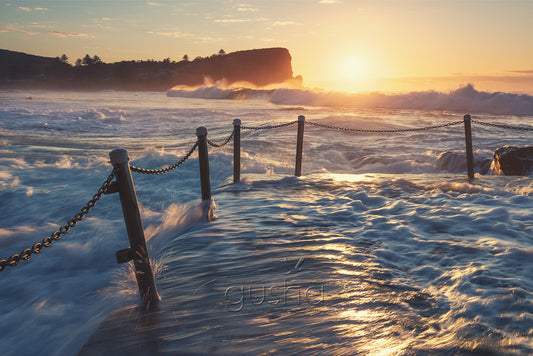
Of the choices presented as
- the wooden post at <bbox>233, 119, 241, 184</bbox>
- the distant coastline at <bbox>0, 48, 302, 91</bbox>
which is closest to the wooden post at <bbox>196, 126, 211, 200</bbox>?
the wooden post at <bbox>233, 119, 241, 184</bbox>

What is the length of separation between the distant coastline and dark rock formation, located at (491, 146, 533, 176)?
126051 millimetres

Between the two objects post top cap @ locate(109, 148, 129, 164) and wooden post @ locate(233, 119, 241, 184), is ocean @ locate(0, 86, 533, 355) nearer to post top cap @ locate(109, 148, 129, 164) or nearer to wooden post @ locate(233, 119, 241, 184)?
wooden post @ locate(233, 119, 241, 184)

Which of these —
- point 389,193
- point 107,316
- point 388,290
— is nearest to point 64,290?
point 107,316

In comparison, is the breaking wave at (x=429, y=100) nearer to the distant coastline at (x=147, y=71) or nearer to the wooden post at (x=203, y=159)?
the wooden post at (x=203, y=159)

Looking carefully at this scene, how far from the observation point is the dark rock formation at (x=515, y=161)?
791 centimetres

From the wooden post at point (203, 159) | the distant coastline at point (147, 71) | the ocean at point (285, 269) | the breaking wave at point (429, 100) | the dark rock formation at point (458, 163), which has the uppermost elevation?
the distant coastline at point (147, 71)

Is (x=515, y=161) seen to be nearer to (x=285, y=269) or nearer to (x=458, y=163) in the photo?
(x=458, y=163)

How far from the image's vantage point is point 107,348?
243cm

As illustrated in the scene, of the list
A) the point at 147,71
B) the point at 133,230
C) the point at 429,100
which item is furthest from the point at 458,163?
the point at 147,71

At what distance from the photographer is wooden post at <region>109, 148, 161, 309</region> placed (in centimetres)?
258

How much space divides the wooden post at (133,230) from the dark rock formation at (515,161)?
8422 mm

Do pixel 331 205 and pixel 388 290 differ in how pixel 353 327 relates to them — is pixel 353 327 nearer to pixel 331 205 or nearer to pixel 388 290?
pixel 388 290

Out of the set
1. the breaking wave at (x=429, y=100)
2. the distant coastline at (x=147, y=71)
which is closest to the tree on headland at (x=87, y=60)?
the distant coastline at (x=147, y=71)

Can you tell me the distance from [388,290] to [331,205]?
9.10 ft
